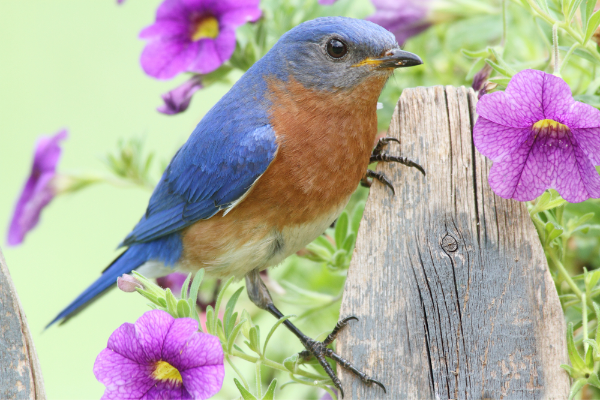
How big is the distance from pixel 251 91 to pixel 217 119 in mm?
156

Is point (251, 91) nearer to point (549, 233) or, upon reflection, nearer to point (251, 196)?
point (251, 196)

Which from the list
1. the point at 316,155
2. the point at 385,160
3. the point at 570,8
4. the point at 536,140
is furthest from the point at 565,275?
the point at 316,155

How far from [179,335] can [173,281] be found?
1.34 meters

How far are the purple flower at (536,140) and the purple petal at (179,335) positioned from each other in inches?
32.4

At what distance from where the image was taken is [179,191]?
2.56 metres

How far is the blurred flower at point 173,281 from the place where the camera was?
2.91 m

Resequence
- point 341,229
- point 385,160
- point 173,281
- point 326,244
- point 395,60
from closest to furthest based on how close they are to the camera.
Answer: point 385,160
point 395,60
point 341,229
point 326,244
point 173,281

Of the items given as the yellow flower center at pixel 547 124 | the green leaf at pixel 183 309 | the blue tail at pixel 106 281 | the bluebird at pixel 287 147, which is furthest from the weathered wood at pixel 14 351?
the yellow flower center at pixel 547 124

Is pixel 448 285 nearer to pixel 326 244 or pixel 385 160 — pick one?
pixel 385 160

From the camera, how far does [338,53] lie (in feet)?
7.55

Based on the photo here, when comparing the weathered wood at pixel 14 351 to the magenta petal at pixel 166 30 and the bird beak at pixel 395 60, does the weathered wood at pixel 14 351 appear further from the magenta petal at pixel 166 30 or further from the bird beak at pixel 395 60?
the bird beak at pixel 395 60

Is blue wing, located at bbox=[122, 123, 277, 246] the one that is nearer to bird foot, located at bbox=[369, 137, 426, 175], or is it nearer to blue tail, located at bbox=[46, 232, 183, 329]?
blue tail, located at bbox=[46, 232, 183, 329]

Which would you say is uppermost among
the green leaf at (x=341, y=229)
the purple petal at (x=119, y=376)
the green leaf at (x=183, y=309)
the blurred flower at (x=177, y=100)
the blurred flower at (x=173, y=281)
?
the blurred flower at (x=177, y=100)

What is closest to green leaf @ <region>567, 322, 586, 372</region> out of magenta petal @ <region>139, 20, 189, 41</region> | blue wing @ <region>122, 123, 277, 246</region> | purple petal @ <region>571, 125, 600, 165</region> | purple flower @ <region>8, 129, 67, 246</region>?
purple petal @ <region>571, 125, 600, 165</region>
